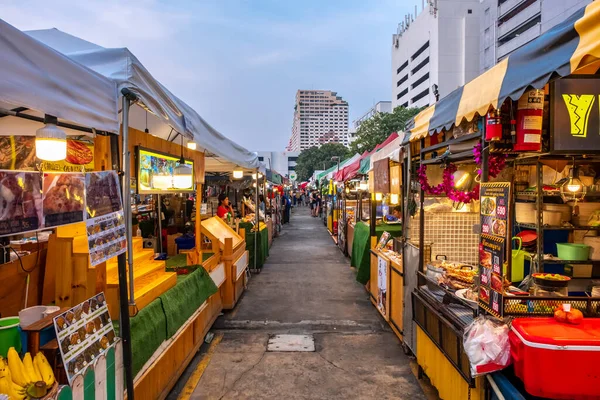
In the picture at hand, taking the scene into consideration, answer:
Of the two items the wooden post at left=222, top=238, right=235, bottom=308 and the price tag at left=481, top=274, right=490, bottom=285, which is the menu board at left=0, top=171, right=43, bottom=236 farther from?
the wooden post at left=222, top=238, right=235, bottom=308

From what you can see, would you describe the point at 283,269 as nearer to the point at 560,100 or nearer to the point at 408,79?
the point at 560,100

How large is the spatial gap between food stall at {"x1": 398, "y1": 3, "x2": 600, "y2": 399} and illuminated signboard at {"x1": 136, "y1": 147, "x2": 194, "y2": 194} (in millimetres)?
3018

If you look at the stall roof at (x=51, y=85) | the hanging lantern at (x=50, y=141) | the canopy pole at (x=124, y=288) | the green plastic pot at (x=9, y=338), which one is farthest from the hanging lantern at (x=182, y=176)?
the green plastic pot at (x=9, y=338)

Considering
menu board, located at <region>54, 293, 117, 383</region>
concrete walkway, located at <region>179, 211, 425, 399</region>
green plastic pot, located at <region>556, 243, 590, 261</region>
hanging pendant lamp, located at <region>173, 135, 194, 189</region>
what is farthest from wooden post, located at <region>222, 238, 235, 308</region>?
green plastic pot, located at <region>556, 243, 590, 261</region>

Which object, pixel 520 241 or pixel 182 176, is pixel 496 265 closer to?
pixel 520 241

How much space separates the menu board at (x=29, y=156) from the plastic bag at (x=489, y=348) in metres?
3.89

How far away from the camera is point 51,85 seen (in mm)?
2131

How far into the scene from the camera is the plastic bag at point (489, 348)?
2.60 metres

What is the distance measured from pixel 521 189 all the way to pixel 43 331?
19.1 feet

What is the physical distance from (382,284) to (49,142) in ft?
17.6

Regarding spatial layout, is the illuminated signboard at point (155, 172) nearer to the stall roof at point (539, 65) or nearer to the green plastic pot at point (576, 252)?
the stall roof at point (539, 65)

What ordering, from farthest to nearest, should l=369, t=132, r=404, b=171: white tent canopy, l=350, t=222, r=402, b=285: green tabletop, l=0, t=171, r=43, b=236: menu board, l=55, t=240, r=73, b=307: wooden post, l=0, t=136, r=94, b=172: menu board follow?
l=350, t=222, r=402, b=285: green tabletop, l=369, t=132, r=404, b=171: white tent canopy, l=55, t=240, r=73, b=307: wooden post, l=0, t=136, r=94, b=172: menu board, l=0, t=171, r=43, b=236: menu board

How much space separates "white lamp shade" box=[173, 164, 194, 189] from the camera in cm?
510

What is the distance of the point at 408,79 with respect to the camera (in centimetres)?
7612
